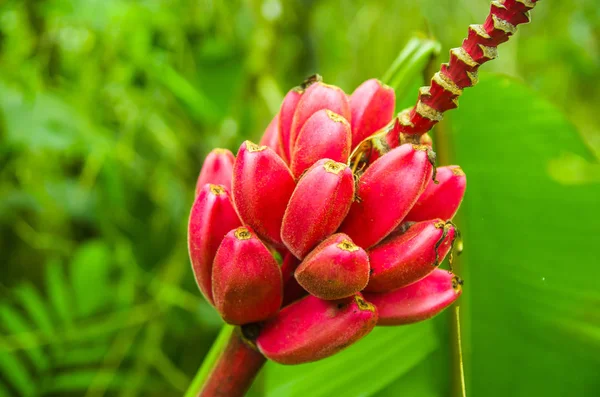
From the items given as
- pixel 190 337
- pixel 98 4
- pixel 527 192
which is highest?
pixel 98 4

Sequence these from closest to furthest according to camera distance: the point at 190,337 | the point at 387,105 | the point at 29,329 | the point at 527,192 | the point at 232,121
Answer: the point at 387,105
the point at 527,192
the point at 29,329
the point at 232,121
the point at 190,337

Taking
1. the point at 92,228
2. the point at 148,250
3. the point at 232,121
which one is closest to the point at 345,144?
the point at 232,121

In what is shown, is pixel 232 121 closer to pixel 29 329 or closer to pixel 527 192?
pixel 29 329

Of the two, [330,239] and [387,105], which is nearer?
[330,239]

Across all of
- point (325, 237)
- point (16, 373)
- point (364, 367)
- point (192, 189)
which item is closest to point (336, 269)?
point (325, 237)

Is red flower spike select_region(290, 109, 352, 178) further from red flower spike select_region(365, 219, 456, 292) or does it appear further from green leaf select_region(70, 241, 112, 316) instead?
green leaf select_region(70, 241, 112, 316)

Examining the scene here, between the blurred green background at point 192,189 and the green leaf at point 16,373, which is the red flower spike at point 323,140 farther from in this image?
the green leaf at point 16,373

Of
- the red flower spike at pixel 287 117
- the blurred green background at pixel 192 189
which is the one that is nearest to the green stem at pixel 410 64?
the blurred green background at pixel 192 189
